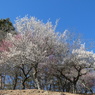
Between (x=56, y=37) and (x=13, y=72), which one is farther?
(x=13, y=72)

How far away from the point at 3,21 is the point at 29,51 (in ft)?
38.0

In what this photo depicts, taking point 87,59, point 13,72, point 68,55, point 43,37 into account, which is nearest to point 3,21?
point 13,72

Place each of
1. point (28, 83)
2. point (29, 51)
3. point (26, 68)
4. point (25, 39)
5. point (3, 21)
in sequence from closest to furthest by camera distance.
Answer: point (29, 51)
point (25, 39)
point (26, 68)
point (3, 21)
point (28, 83)

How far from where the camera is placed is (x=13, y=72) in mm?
16938

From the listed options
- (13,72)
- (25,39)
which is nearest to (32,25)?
(25,39)

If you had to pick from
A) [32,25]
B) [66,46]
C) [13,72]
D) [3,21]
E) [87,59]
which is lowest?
[13,72]

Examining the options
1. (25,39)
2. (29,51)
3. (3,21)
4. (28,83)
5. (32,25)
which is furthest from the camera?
(28,83)

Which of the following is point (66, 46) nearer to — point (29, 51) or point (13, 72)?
point (29, 51)

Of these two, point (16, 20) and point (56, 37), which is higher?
point (16, 20)

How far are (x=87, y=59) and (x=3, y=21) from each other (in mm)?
13994

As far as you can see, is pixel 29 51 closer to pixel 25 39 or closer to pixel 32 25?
pixel 25 39

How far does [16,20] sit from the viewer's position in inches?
505

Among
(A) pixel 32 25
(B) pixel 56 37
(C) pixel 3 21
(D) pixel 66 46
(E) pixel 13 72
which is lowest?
(E) pixel 13 72

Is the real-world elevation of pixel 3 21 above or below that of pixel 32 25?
above
